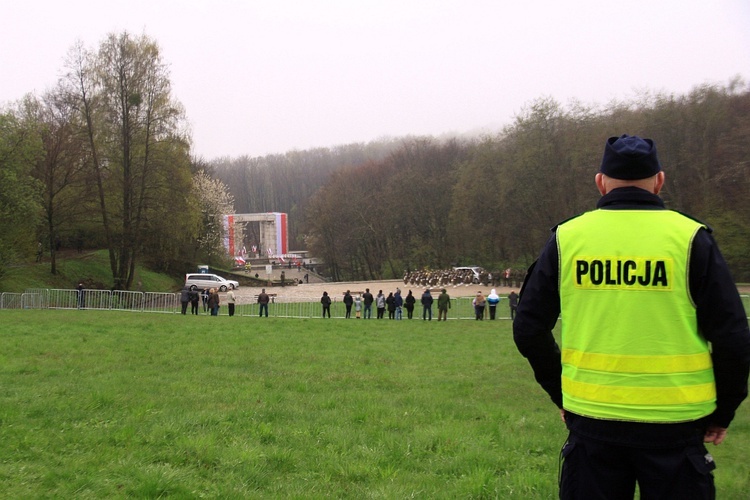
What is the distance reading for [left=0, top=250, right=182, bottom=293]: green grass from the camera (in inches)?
1591

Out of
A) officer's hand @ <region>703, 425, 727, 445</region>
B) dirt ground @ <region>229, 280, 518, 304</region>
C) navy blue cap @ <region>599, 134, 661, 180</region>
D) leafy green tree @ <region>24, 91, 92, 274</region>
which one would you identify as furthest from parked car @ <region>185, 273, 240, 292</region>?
officer's hand @ <region>703, 425, 727, 445</region>

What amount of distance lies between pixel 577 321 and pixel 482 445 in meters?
3.89

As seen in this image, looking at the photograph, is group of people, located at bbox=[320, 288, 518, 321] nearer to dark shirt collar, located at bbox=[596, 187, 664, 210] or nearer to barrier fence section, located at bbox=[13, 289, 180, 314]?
barrier fence section, located at bbox=[13, 289, 180, 314]

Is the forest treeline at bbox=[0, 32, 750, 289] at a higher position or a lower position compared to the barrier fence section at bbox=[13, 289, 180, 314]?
higher

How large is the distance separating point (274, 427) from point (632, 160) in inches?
207

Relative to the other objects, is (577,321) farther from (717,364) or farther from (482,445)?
(482,445)

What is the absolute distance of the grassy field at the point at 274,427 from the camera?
509cm

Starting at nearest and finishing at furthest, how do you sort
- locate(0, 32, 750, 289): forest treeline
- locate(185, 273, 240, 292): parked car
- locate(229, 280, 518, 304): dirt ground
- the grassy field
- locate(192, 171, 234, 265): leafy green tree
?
the grassy field, locate(0, 32, 750, 289): forest treeline, locate(229, 280, 518, 304): dirt ground, locate(185, 273, 240, 292): parked car, locate(192, 171, 234, 265): leafy green tree

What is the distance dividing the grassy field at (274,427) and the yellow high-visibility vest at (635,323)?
2.58 metres

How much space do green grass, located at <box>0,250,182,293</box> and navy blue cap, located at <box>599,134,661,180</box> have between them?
129 ft

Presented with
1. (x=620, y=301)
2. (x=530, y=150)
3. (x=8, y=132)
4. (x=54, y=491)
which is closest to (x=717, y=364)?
(x=620, y=301)

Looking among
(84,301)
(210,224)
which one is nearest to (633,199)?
(84,301)

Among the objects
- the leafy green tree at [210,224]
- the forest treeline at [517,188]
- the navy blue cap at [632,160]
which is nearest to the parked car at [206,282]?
the leafy green tree at [210,224]

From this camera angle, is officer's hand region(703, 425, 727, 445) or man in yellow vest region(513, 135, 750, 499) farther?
officer's hand region(703, 425, 727, 445)
